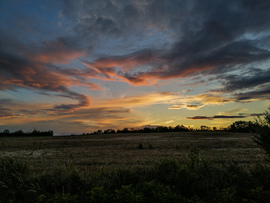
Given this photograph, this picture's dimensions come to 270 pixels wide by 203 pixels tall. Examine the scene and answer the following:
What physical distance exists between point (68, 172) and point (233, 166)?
613 cm

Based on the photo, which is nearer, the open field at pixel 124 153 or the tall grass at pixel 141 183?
the tall grass at pixel 141 183

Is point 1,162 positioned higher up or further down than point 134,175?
higher up

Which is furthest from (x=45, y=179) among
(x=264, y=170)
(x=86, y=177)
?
(x=264, y=170)

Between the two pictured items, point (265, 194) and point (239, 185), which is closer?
point (265, 194)

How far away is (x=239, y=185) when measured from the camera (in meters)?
6.86

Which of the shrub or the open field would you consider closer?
the shrub

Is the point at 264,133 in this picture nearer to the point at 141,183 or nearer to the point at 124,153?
the point at 141,183

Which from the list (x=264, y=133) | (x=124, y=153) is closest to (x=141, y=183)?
(x=264, y=133)

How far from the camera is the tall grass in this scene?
5855 millimetres

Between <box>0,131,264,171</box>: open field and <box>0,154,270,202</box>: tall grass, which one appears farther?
<box>0,131,264,171</box>: open field

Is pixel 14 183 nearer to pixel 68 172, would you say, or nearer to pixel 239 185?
pixel 68 172

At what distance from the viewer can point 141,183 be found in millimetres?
6434

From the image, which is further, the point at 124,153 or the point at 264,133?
the point at 124,153

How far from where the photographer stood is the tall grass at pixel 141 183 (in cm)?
586
